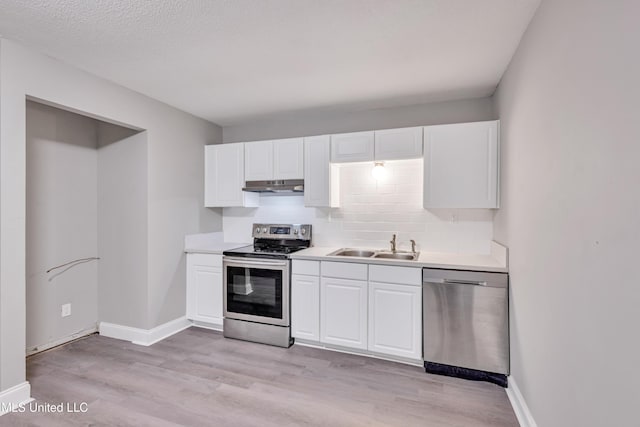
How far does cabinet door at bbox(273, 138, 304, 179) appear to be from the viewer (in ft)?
11.1

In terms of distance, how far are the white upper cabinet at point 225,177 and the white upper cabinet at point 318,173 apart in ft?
2.70

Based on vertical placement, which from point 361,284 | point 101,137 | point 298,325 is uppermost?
point 101,137

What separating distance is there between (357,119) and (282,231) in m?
1.58

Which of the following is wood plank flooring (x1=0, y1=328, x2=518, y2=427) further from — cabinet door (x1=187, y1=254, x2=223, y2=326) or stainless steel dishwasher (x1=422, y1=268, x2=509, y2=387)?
cabinet door (x1=187, y1=254, x2=223, y2=326)

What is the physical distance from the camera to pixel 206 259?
138 inches

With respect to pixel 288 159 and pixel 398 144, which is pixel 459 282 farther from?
pixel 288 159

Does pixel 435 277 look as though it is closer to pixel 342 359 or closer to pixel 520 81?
pixel 342 359

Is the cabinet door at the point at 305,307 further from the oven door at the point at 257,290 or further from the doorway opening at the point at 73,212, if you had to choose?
the doorway opening at the point at 73,212

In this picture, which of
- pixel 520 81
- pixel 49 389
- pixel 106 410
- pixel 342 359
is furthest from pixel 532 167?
pixel 49 389

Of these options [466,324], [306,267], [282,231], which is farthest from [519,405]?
[282,231]

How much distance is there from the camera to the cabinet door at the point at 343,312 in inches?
111

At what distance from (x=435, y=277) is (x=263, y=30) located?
7.28 feet

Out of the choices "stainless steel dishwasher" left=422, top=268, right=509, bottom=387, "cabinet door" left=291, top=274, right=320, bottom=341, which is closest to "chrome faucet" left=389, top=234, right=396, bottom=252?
"stainless steel dishwasher" left=422, top=268, right=509, bottom=387

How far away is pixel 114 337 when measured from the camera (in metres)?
3.28
